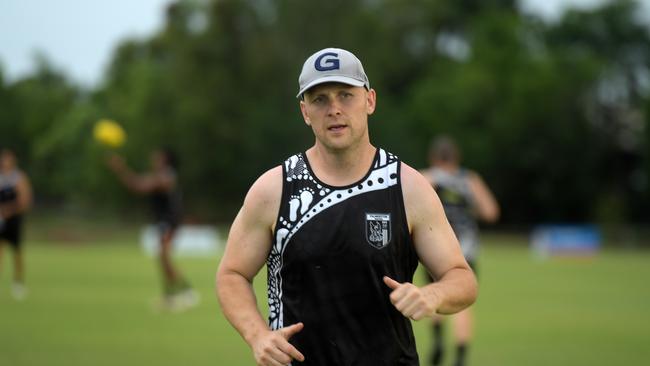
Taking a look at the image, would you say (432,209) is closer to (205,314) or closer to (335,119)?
(335,119)

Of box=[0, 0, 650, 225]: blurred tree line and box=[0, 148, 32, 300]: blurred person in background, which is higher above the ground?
box=[0, 0, 650, 225]: blurred tree line

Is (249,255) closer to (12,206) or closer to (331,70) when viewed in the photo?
(331,70)

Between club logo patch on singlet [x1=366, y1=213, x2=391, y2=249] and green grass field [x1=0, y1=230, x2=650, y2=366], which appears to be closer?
Answer: club logo patch on singlet [x1=366, y1=213, x2=391, y2=249]

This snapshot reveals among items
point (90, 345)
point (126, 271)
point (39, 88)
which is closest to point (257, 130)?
point (39, 88)

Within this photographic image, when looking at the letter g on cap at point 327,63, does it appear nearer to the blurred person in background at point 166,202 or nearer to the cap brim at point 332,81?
the cap brim at point 332,81

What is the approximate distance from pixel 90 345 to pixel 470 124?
5694 centimetres

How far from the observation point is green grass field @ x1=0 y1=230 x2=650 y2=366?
40.7 ft

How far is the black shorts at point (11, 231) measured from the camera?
2077 cm

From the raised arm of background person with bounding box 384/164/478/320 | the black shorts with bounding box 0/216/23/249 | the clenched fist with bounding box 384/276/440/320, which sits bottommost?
the black shorts with bounding box 0/216/23/249

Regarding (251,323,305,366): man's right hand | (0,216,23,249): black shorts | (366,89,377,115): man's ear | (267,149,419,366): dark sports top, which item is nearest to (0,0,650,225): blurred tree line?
(0,216,23,249): black shorts

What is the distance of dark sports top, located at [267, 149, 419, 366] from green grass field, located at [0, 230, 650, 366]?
733 cm

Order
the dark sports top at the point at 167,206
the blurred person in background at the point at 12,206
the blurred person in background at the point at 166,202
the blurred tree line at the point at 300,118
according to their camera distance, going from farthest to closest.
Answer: the blurred tree line at the point at 300,118 < the blurred person in background at the point at 12,206 < the dark sports top at the point at 167,206 < the blurred person in background at the point at 166,202

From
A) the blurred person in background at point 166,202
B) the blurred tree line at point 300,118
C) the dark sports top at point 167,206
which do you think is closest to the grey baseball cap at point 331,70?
the blurred person in background at point 166,202

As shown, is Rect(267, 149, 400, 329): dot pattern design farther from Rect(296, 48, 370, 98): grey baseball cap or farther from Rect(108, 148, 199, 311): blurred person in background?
Rect(108, 148, 199, 311): blurred person in background
